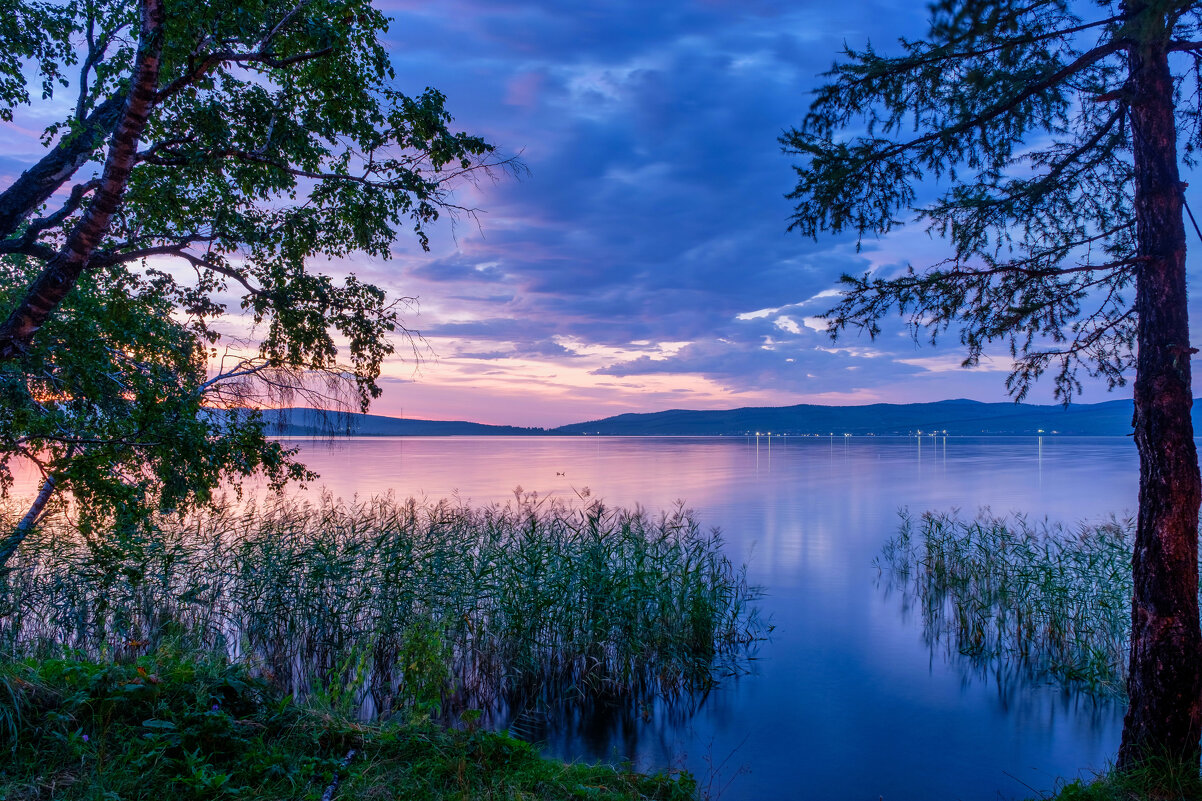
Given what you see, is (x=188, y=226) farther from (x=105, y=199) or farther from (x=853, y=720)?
(x=853, y=720)

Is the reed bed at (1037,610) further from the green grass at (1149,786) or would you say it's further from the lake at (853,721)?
the green grass at (1149,786)

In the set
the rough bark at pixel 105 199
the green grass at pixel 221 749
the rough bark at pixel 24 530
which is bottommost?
the green grass at pixel 221 749

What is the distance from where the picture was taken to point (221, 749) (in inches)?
207

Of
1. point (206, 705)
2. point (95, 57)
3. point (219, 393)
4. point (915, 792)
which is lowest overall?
point (915, 792)

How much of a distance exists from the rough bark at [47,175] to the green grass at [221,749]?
5781 millimetres

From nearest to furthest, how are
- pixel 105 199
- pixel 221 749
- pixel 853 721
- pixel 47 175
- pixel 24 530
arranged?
pixel 221 749, pixel 105 199, pixel 47 175, pixel 24 530, pixel 853 721

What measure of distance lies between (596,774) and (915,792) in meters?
5.14

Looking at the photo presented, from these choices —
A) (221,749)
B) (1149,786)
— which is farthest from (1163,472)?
(221,749)

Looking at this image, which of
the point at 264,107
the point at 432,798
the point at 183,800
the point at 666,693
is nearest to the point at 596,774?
the point at 432,798

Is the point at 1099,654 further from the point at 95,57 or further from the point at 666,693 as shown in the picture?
the point at 95,57

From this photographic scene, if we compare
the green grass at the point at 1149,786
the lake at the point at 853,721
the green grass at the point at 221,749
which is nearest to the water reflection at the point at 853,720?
the lake at the point at 853,721

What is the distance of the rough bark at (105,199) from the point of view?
563cm

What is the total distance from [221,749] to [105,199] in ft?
16.9

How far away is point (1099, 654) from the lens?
11.1 meters
